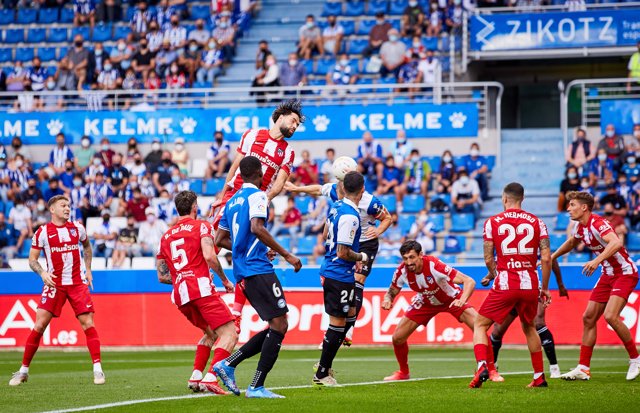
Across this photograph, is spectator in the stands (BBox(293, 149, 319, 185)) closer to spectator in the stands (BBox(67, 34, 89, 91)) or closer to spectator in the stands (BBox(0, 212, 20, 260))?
spectator in the stands (BBox(0, 212, 20, 260))

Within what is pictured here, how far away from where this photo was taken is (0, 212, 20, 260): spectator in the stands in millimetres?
27266

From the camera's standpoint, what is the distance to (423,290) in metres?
13.8

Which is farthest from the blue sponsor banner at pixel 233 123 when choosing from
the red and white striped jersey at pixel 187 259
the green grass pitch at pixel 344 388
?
the red and white striped jersey at pixel 187 259

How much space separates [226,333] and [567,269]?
10.9 metres

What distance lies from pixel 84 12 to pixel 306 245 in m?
14.0

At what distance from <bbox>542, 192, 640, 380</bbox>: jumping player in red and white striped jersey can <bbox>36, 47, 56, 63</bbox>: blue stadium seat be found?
24.2 metres

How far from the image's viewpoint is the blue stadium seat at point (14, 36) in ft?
117

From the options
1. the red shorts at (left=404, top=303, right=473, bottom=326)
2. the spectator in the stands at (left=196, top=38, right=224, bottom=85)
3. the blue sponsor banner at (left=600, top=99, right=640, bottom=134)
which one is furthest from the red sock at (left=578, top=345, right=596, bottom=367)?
the spectator in the stands at (left=196, top=38, right=224, bottom=85)

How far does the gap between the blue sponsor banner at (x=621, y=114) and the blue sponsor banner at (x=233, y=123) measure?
317 cm

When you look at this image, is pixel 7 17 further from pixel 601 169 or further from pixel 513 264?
pixel 513 264

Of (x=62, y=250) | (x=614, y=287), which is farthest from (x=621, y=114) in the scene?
(x=62, y=250)

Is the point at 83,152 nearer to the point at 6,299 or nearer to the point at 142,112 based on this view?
the point at 142,112

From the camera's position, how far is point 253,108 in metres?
29.8

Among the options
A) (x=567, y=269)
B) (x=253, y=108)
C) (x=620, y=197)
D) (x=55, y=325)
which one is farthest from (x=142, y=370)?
(x=253, y=108)
